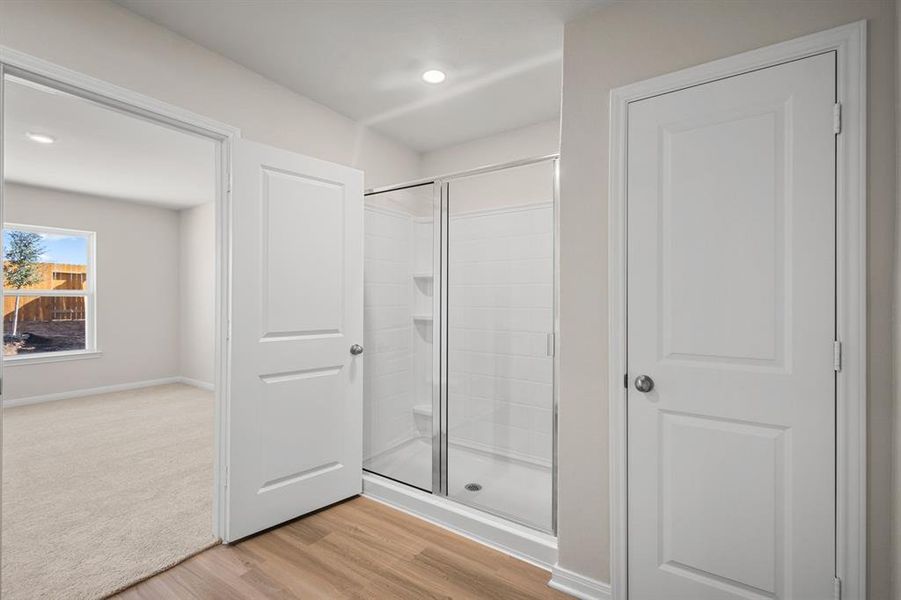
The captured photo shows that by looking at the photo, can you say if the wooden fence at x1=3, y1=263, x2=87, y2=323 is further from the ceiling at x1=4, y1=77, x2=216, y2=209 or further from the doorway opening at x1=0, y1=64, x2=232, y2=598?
the ceiling at x1=4, y1=77, x2=216, y2=209

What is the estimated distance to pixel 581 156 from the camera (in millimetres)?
1907

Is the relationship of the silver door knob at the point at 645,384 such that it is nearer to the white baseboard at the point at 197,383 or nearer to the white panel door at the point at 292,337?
the white panel door at the point at 292,337

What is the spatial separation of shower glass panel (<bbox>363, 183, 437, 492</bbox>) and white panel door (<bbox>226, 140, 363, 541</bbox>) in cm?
18

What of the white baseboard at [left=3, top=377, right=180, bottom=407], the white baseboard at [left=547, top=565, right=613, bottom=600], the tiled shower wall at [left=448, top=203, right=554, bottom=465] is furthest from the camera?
the white baseboard at [left=3, top=377, right=180, bottom=407]

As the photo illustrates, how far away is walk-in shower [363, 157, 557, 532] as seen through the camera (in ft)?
8.41

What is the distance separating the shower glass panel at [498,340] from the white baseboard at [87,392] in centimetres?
534

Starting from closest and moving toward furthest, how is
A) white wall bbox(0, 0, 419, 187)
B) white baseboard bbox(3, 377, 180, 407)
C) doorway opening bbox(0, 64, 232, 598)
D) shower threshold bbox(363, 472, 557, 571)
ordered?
white wall bbox(0, 0, 419, 187) → shower threshold bbox(363, 472, 557, 571) → doorway opening bbox(0, 64, 232, 598) → white baseboard bbox(3, 377, 180, 407)

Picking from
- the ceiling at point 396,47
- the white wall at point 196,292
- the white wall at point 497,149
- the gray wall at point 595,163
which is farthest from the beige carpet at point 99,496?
the white wall at point 497,149

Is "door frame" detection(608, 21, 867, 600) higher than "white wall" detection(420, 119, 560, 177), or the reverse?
"white wall" detection(420, 119, 560, 177)

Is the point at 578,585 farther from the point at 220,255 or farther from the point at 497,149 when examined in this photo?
the point at 497,149

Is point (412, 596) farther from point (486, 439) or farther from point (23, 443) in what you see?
point (23, 443)

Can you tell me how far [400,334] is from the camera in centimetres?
287

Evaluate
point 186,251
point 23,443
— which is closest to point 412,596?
point 23,443

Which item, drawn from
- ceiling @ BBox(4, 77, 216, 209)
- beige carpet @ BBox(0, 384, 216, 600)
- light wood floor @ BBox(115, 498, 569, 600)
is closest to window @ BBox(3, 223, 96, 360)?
ceiling @ BBox(4, 77, 216, 209)
